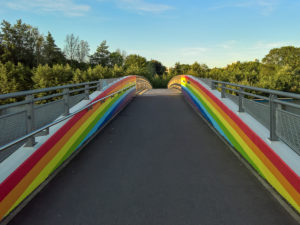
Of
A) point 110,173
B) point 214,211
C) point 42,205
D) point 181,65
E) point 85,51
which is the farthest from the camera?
point 181,65

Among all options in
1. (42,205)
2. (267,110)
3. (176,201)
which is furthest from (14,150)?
(267,110)

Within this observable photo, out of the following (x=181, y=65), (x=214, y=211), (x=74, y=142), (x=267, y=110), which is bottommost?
(x=214, y=211)

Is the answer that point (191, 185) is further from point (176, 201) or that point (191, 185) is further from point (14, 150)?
point (14, 150)

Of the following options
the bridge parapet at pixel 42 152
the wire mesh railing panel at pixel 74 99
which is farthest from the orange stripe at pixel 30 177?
the wire mesh railing panel at pixel 74 99

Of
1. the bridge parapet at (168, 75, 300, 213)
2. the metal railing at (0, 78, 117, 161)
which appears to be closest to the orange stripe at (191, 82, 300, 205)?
the bridge parapet at (168, 75, 300, 213)

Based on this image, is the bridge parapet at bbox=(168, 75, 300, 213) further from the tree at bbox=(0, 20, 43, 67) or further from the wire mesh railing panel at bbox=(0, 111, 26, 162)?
the tree at bbox=(0, 20, 43, 67)

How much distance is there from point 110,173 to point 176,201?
141 cm

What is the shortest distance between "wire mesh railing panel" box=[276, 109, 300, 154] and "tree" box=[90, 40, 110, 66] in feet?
329

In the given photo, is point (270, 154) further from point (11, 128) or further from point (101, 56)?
point (101, 56)

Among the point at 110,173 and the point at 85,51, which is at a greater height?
the point at 85,51

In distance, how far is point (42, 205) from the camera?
3.23 meters

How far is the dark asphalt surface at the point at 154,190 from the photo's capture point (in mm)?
2906

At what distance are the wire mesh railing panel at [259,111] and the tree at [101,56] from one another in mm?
98630

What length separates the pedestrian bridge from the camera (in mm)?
2975
